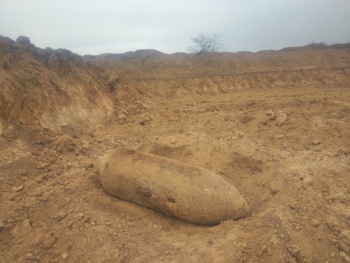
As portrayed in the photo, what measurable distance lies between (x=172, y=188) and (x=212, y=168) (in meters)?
1.48

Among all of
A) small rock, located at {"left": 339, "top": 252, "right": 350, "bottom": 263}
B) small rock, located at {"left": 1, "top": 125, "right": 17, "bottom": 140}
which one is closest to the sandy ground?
small rock, located at {"left": 339, "top": 252, "right": 350, "bottom": 263}

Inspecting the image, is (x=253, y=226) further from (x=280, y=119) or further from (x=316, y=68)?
(x=316, y=68)

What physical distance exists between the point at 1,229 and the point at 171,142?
3.36 m

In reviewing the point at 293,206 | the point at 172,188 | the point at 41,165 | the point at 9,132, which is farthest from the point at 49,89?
the point at 293,206

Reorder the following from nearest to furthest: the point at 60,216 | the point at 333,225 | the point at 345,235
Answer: the point at 345,235 < the point at 333,225 < the point at 60,216

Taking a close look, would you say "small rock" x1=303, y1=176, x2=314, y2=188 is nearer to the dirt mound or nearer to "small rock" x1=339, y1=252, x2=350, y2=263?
"small rock" x1=339, y1=252, x2=350, y2=263

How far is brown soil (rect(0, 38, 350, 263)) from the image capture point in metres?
3.63

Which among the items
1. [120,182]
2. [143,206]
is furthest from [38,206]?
[143,206]

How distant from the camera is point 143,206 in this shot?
14.5 feet

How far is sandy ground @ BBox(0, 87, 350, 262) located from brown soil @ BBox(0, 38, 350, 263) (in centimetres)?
2

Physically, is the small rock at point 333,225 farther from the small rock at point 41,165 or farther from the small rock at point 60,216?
the small rock at point 41,165

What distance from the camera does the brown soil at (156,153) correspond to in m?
3.63

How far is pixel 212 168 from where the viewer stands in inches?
215

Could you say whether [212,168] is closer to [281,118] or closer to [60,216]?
[281,118]
